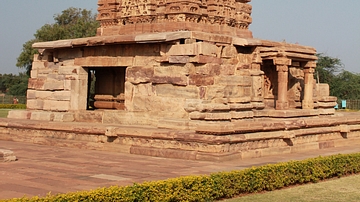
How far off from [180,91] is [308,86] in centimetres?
366

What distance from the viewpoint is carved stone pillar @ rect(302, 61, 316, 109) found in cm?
1276

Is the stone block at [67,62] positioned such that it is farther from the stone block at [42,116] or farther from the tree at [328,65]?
the tree at [328,65]

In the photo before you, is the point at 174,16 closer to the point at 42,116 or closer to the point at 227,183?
the point at 42,116

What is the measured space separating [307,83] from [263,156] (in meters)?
3.88

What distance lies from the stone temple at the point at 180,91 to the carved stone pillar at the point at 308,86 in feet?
0.08

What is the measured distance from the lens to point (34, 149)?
34.0ft

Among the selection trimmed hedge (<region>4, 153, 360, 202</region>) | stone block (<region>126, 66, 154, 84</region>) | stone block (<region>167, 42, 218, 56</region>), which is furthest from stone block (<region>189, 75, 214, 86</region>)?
trimmed hedge (<region>4, 153, 360, 202</region>)

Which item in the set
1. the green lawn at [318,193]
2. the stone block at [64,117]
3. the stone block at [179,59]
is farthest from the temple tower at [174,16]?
the green lawn at [318,193]

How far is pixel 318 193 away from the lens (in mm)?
6789

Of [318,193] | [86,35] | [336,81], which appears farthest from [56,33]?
[318,193]

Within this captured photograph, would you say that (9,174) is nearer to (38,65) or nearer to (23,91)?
(38,65)

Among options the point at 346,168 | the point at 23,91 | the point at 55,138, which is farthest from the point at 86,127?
the point at 23,91

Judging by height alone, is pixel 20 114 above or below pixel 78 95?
below

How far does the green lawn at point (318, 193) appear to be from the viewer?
6.38 m
